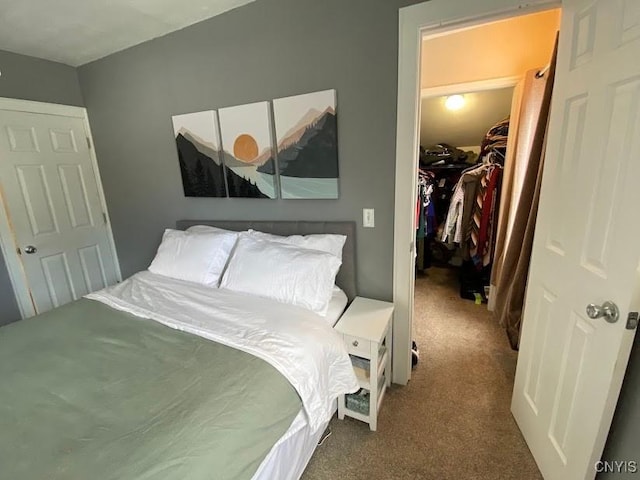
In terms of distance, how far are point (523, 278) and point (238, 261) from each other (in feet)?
6.60

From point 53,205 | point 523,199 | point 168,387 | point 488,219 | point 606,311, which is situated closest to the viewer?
point 606,311

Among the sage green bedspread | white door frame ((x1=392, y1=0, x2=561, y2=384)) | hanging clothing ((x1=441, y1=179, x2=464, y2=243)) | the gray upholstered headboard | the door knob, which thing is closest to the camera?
the sage green bedspread

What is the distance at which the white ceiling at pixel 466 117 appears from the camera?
3.08 meters

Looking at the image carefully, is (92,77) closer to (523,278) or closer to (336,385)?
(336,385)

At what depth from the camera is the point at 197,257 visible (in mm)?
1974

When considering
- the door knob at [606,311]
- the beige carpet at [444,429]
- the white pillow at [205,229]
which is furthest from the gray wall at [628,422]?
the white pillow at [205,229]

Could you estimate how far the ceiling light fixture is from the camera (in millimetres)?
3125

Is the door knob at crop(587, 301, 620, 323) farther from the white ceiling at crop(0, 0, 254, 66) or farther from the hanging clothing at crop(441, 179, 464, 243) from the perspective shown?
the white ceiling at crop(0, 0, 254, 66)

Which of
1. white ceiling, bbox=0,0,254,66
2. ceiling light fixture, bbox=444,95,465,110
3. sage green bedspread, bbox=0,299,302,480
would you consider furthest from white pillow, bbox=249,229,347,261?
ceiling light fixture, bbox=444,95,465,110

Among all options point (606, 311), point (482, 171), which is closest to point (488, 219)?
point (482, 171)

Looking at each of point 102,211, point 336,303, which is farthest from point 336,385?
point 102,211

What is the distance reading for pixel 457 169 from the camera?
12.1ft

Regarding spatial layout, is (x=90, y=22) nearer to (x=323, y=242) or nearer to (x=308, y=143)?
(x=308, y=143)

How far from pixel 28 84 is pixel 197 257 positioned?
2181 millimetres
